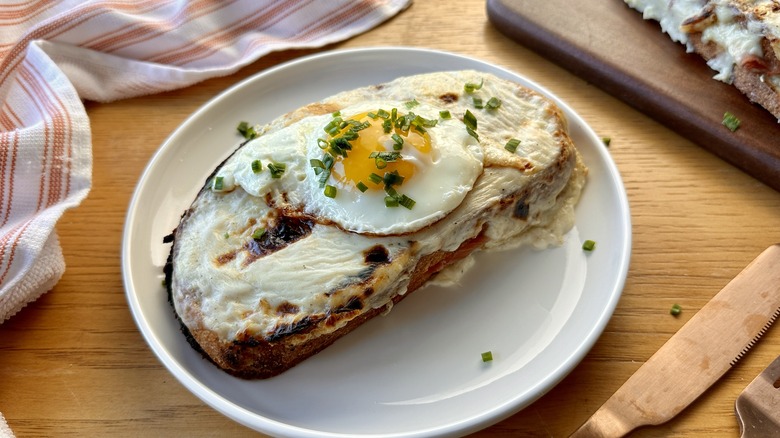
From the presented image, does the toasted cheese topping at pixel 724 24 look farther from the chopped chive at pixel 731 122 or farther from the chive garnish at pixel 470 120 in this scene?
the chive garnish at pixel 470 120

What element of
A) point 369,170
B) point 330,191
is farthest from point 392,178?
point 330,191

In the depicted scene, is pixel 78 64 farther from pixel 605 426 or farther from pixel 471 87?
pixel 605 426

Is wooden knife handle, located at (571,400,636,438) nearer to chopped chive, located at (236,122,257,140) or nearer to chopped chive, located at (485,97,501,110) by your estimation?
chopped chive, located at (485,97,501,110)

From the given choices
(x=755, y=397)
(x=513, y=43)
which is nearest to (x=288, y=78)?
(x=513, y=43)

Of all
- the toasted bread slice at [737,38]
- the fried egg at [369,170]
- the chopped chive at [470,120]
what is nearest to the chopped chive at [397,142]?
the fried egg at [369,170]

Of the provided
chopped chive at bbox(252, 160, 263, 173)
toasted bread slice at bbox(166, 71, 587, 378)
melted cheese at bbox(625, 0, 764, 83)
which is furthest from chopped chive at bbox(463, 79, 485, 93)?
melted cheese at bbox(625, 0, 764, 83)

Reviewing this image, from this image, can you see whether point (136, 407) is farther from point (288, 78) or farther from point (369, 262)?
point (288, 78)
